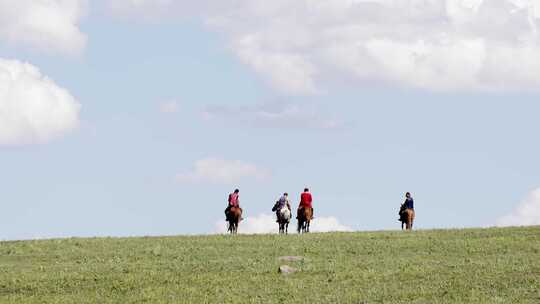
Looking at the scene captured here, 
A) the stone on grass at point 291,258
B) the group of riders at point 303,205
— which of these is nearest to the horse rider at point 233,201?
the group of riders at point 303,205

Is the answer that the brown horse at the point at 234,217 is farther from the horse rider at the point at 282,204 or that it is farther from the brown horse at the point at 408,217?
the brown horse at the point at 408,217

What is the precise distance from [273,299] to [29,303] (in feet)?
27.5

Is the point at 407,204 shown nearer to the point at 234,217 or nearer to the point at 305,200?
the point at 305,200

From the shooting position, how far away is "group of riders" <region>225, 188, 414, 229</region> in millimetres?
61188

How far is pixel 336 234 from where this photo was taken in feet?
179

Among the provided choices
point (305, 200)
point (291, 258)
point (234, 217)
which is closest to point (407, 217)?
point (305, 200)

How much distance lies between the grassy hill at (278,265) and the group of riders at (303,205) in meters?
6.80

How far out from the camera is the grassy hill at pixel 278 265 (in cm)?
3578

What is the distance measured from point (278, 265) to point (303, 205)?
1927 cm

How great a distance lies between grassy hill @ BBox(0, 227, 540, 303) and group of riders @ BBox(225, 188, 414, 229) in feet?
22.3

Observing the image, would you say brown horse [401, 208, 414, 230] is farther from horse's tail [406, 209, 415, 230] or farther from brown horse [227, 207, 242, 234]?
brown horse [227, 207, 242, 234]

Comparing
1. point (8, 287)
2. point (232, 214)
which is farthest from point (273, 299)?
point (232, 214)

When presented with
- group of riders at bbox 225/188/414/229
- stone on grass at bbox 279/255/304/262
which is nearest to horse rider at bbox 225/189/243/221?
group of riders at bbox 225/188/414/229

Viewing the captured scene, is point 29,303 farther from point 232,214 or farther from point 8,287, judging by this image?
point 232,214
